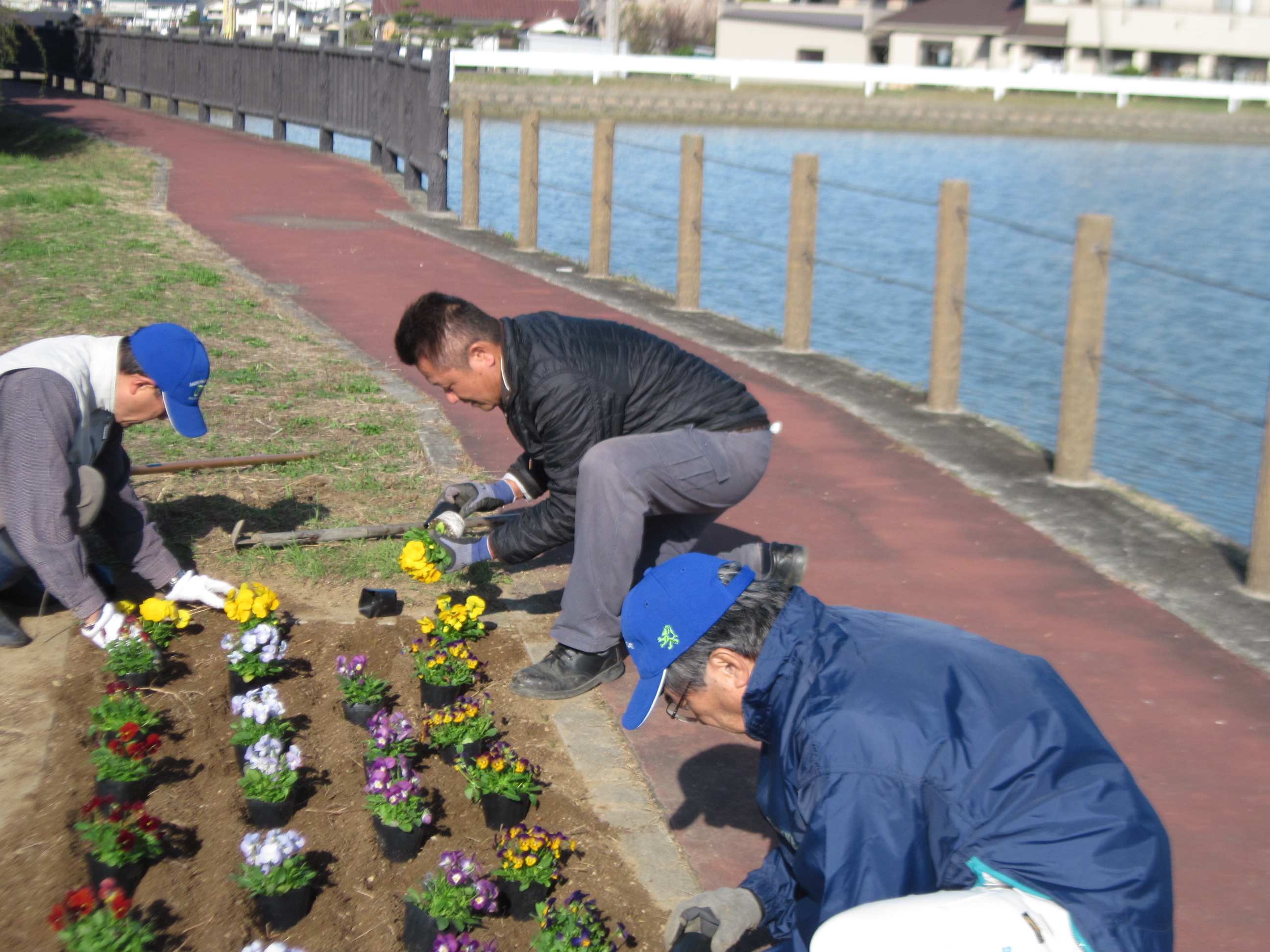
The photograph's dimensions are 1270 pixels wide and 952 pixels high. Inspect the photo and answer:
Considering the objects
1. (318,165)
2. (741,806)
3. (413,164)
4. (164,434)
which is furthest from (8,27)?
(741,806)

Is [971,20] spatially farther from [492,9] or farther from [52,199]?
[52,199]

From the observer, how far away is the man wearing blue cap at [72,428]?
386cm

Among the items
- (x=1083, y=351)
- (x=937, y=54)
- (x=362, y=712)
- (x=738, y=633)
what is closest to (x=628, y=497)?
(x=362, y=712)

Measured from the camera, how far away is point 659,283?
1461cm

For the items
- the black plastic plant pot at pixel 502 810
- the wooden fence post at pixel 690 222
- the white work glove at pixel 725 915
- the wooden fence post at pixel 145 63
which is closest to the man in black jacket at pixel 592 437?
the black plastic plant pot at pixel 502 810

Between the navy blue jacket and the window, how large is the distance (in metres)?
62.3

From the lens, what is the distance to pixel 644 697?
244 cm

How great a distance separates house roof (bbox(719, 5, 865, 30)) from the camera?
60.3 m

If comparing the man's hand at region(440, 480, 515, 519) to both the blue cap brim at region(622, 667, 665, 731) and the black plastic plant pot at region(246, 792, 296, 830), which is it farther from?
the blue cap brim at region(622, 667, 665, 731)

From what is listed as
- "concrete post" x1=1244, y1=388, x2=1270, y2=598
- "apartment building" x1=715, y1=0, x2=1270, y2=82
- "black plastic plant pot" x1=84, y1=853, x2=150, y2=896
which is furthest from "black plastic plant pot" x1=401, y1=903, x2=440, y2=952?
"apartment building" x1=715, y1=0, x2=1270, y2=82

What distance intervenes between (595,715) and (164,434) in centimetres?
345

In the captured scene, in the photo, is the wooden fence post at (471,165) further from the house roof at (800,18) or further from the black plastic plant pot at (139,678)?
the house roof at (800,18)

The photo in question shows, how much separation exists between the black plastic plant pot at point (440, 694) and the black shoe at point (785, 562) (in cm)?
112

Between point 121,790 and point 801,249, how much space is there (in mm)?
6597
